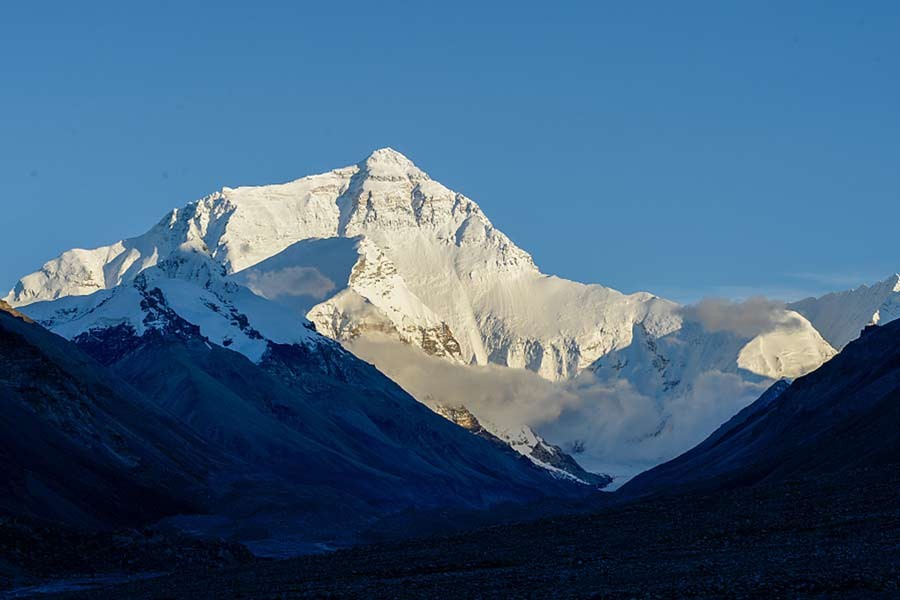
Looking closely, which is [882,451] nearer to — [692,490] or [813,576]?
[692,490]

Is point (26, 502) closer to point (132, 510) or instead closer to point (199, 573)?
point (132, 510)

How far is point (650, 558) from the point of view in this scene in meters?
83.7

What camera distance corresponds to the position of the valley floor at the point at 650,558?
66188mm

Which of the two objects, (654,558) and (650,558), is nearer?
(654,558)

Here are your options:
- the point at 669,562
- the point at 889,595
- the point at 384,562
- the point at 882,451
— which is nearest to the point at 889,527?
the point at 669,562

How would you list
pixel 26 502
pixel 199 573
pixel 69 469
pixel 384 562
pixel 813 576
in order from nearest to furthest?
pixel 813 576, pixel 384 562, pixel 199 573, pixel 26 502, pixel 69 469

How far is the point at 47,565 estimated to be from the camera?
11550 centimetres

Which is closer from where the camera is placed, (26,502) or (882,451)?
(882,451)

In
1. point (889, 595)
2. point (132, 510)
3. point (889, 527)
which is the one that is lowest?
point (889, 595)

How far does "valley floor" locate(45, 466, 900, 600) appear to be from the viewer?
6619 cm

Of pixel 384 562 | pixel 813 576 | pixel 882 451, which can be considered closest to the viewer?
pixel 813 576

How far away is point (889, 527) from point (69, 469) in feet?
416

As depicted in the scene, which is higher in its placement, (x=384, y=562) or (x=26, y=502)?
(x=26, y=502)

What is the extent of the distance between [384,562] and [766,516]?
76.3 feet
